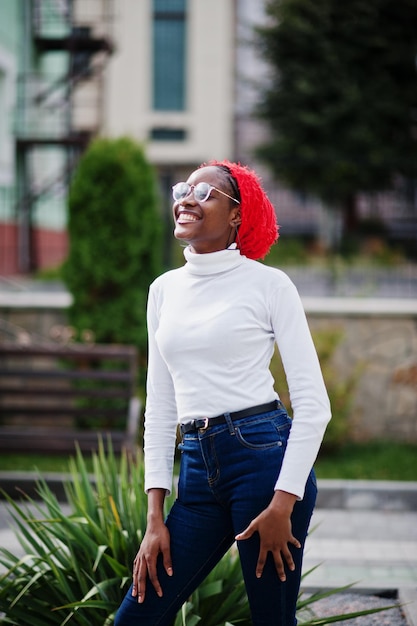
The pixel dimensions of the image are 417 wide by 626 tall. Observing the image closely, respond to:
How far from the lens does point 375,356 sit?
900 centimetres

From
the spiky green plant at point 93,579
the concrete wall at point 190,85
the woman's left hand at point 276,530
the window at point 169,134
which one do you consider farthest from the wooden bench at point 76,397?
the window at point 169,134

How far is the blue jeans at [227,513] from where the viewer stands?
2.58 meters

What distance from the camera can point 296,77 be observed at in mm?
25891

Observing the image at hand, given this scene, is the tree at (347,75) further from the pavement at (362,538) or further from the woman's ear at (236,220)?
the woman's ear at (236,220)

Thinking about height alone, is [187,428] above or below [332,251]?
above

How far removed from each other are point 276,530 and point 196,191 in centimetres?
96

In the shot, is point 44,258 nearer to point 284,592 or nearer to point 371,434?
point 371,434

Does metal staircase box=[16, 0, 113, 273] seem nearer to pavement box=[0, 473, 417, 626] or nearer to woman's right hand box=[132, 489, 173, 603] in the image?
pavement box=[0, 473, 417, 626]

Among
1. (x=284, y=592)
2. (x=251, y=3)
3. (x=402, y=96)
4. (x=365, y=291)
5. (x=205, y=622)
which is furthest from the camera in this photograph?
(x=251, y=3)

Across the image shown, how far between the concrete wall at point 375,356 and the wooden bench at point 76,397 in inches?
34.5

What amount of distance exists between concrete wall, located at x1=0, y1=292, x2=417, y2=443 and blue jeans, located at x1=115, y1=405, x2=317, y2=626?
6297mm

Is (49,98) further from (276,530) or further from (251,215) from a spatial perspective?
(276,530)

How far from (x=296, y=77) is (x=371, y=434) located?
1841 centimetres

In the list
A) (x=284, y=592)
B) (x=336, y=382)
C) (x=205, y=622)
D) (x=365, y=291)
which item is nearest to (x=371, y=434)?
(x=336, y=382)
